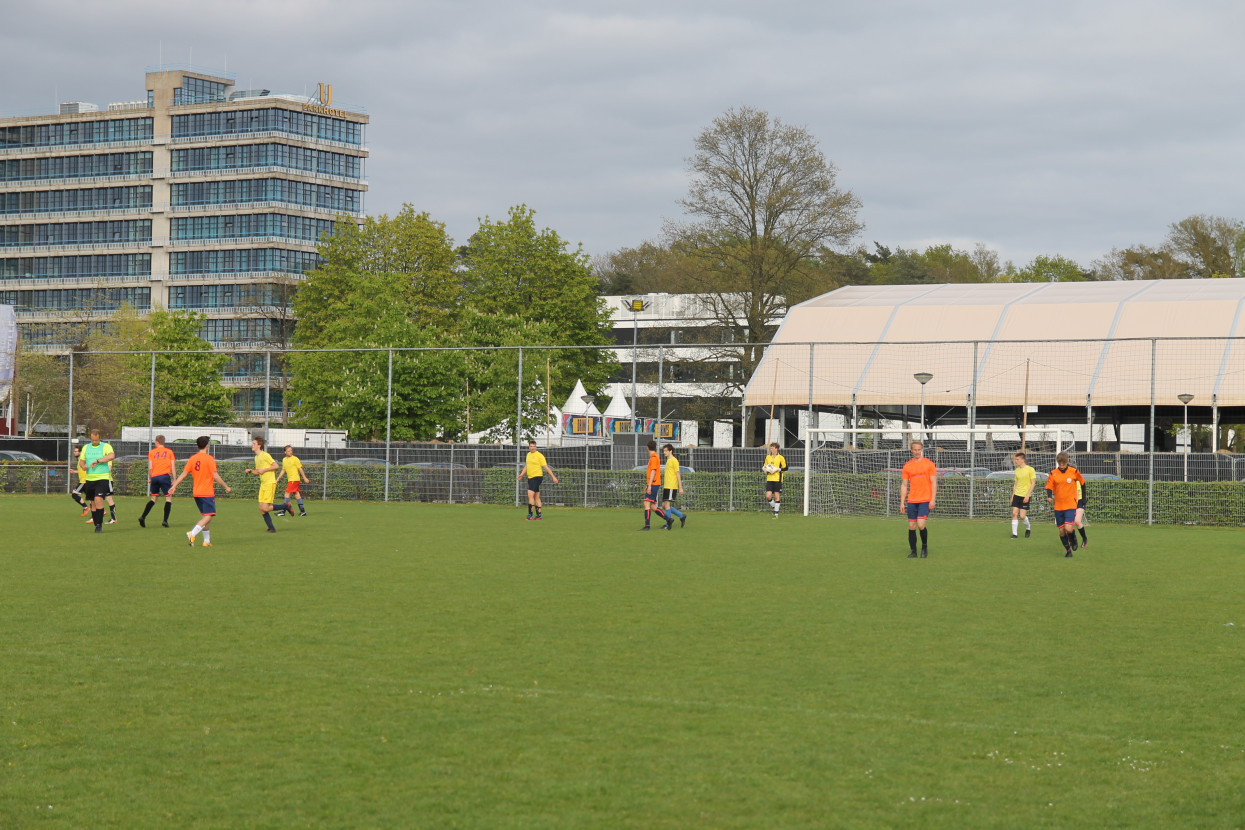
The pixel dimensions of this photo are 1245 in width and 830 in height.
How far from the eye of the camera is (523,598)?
13164 millimetres

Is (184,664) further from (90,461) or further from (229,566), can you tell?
(90,461)

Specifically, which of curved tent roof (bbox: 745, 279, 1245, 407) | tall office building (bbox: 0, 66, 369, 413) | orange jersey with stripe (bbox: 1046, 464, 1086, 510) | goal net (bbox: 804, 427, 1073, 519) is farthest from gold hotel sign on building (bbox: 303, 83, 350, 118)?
orange jersey with stripe (bbox: 1046, 464, 1086, 510)

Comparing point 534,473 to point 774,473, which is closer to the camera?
point 534,473

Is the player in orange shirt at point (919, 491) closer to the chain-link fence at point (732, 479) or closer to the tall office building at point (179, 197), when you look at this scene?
the chain-link fence at point (732, 479)

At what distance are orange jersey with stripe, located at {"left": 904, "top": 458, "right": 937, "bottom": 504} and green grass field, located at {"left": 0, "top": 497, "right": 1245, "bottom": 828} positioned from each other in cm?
218

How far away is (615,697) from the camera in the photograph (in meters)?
8.12

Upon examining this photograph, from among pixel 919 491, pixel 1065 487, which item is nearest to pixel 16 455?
pixel 919 491

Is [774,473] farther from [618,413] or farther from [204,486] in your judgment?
[618,413]

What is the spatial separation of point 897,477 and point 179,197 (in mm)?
95053

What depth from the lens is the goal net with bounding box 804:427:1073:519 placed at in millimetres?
29172

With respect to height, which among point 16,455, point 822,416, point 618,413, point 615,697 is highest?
point 822,416

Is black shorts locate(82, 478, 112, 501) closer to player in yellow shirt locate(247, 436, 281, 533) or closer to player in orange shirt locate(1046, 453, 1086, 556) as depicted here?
player in yellow shirt locate(247, 436, 281, 533)

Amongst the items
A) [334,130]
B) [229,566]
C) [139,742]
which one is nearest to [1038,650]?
[139,742]

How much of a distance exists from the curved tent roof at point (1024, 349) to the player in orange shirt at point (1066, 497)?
57.6 feet
